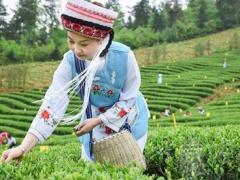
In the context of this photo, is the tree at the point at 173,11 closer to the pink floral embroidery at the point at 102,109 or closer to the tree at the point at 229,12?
the tree at the point at 229,12

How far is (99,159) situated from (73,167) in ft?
0.85

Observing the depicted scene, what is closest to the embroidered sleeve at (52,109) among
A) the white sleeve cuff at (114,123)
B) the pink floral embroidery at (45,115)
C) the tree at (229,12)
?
the pink floral embroidery at (45,115)

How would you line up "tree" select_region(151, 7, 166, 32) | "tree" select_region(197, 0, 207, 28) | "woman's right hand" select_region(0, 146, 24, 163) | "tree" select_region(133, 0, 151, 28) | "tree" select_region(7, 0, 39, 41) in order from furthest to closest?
"tree" select_region(133, 0, 151, 28)
"tree" select_region(151, 7, 166, 32)
"tree" select_region(197, 0, 207, 28)
"tree" select_region(7, 0, 39, 41)
"woman's right hand" select_region(0, 146, 24, 163)

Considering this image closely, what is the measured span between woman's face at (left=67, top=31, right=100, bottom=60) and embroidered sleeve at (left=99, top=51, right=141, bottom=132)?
0.29m

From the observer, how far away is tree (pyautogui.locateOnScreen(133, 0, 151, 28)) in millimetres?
67375

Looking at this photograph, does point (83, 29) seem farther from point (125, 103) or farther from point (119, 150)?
point (119, 150)

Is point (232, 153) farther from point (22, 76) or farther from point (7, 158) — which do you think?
point (22, 76)

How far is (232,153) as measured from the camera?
4.20 m

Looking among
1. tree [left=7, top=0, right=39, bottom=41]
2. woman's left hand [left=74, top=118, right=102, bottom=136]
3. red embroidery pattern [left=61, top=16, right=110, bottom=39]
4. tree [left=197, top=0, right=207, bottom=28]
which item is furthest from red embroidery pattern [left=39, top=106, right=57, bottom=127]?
tree [left=197, top=0, right=207, bottom=28]

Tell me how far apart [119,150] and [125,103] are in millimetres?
332

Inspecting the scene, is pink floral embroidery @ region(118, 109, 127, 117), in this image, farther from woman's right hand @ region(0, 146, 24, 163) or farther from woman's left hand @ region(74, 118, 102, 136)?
woman's right hand @ region(0, 146, 24, 163)


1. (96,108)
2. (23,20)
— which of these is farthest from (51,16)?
(96,108)

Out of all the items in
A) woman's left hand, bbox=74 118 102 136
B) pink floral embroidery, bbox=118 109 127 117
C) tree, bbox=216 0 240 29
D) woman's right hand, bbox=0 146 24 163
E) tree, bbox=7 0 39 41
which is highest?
tree, bbox=216 0 240 29

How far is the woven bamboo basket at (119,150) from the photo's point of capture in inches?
114
